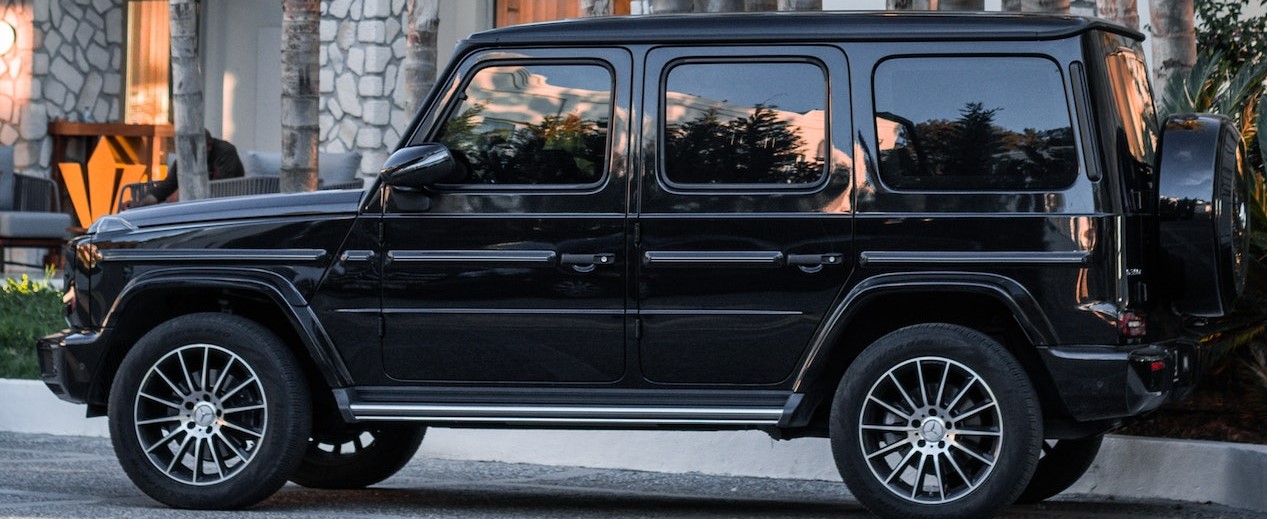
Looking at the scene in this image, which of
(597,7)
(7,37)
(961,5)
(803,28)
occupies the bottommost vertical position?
(803,28)

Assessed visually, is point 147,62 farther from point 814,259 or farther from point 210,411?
point 814,259

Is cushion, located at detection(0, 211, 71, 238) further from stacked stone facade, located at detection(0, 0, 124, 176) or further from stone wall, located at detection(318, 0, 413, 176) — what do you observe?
stone wall, located at detection(318, 0, 413, 176)

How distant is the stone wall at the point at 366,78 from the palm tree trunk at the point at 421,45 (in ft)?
23.4

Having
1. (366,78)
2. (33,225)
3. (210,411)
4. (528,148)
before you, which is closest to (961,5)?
(528,148)

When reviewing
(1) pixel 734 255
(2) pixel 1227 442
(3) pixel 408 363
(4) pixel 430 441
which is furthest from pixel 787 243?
(4) pixel 430 441

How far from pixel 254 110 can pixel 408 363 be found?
14.8m

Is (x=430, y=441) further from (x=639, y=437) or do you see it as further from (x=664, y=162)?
(x=664, y=162)

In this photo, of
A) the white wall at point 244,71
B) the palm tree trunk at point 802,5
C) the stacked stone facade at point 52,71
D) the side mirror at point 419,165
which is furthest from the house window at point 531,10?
the side mirror at point 419,165

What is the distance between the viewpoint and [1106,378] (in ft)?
19.9

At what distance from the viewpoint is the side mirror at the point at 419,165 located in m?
6.61

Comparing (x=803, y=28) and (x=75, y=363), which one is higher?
(x=803, y=28)

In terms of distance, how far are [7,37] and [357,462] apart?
46.3ft

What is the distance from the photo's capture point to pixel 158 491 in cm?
688

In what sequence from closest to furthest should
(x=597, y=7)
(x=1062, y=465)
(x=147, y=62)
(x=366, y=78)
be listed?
(x=1062, y=465) < (x=597, y=7) < (x=366, y=78) < (x=147, y=62)
